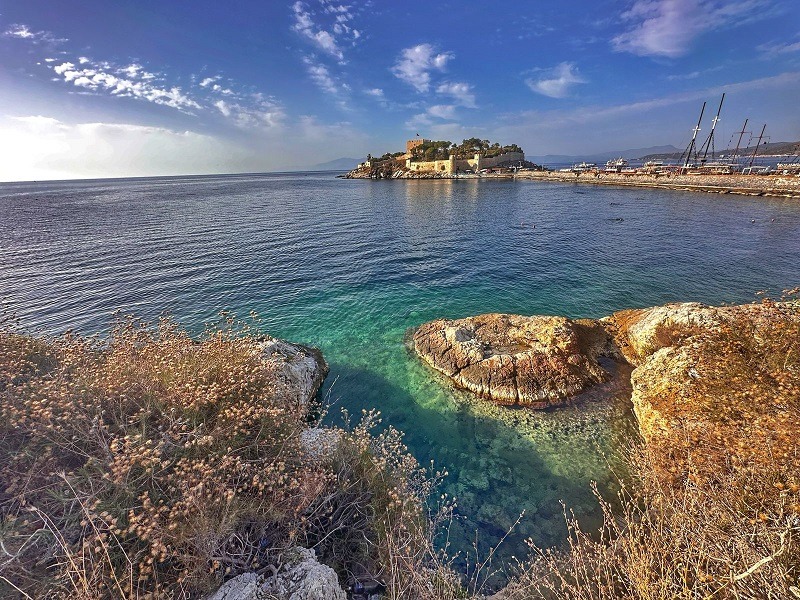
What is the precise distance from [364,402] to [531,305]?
1263 cm

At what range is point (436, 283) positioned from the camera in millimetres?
23812

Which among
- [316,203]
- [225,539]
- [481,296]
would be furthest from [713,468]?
[316,203]

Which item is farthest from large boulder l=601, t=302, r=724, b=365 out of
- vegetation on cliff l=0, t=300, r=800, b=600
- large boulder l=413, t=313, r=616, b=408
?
vegetation on cliff l=0, t=300, r=800, b=600

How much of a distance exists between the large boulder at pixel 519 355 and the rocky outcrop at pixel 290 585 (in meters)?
9.15

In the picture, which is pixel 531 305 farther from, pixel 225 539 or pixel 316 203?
pixel 316 203

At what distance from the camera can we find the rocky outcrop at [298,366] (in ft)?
39.2

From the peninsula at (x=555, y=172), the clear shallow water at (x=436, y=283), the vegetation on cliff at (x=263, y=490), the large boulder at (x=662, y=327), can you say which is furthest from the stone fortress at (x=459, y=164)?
the vegetation on cliff at (x=263, y=490)

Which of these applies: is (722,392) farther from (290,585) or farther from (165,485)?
(165,485)

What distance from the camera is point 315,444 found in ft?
24.9

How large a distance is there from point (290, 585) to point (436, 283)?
2032 cm

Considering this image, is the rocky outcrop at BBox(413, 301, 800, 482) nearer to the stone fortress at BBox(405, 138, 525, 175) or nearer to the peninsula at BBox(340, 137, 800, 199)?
the peninsula at BBox(340, 137, 800, 199)

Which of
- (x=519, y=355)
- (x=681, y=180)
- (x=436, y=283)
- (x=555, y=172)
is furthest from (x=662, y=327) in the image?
(x=555, y=172)

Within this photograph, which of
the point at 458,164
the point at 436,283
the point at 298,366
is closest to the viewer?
the point at 298,366

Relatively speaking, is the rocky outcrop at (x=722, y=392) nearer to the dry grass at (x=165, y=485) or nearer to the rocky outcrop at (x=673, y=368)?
the rocky outcrop at (x=673, y=368)
